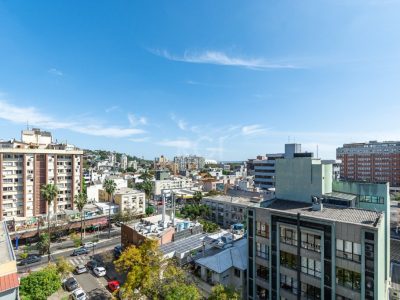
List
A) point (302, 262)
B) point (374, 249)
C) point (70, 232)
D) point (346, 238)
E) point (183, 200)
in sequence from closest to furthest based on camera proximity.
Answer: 1. point (374, 249)
2. point (346, 238)
3. point (302, 262)
4. point (70, 232)
5. point (183, 200)

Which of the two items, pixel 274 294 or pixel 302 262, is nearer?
pixel 302 262

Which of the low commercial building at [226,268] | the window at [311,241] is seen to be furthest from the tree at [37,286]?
the window at [311,241]

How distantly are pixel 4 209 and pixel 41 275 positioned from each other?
5164 centimetres

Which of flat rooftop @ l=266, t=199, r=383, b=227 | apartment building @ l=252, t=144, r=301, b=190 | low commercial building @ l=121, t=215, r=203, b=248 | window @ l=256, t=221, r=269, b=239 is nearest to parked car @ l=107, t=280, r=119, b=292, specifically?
low commercial building @ l=121, t=215, r=203, b=248

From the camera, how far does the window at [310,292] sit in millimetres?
29734

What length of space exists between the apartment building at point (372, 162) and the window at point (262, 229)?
147015mm

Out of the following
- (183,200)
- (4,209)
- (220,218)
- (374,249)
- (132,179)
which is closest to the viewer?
(374,249)

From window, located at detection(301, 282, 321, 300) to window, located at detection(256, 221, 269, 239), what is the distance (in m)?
7.15

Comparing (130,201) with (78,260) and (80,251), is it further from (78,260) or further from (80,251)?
(78,260)

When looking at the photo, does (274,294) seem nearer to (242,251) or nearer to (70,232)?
(242,251)

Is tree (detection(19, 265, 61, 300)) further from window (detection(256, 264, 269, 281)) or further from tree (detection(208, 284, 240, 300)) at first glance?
window (detection(256, 264, 269, 281))

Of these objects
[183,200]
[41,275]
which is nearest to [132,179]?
[183,200]

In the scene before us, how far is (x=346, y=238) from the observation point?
27.5m

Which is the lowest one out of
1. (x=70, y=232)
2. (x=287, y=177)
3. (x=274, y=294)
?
(x=70, y=232)
